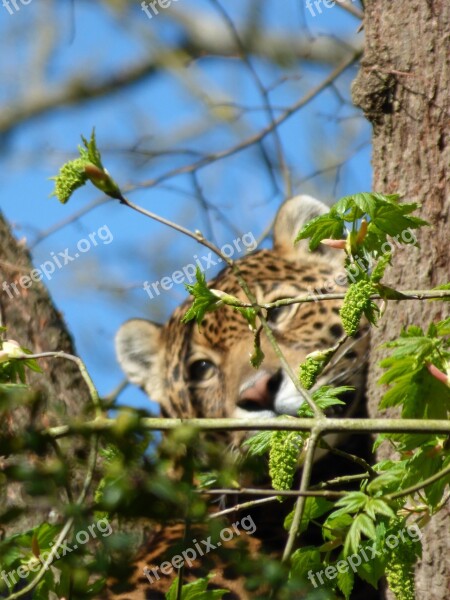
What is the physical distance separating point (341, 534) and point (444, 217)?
1.60m

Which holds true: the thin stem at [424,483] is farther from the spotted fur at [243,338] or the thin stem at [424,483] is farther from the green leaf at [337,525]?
the spotted fur at [243,338]

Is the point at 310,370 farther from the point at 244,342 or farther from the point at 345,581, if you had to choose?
the point at 244,342

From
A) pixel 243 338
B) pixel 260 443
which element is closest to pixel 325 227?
pixel 260 443

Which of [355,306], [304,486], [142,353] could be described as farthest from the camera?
[142,353]

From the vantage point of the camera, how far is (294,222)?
5.34 m

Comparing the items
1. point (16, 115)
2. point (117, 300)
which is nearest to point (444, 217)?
point (117, 300)

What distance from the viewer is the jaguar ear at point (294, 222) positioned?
17.2 ft

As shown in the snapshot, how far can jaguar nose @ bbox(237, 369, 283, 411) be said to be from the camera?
432 cm

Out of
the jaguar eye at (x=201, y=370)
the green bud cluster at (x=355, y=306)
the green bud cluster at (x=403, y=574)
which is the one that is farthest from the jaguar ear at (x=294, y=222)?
the green bud cluster at (x=403, y=574)

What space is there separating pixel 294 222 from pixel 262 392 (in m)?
1.25

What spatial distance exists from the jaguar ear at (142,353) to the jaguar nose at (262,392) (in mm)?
1409

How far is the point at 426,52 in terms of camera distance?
12.8 feet

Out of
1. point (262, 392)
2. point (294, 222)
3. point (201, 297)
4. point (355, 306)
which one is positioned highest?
point (294, 222)

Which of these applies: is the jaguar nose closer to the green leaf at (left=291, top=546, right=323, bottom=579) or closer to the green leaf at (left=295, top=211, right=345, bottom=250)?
the green leaf at (left=295, top=211, right=345, bottom=250)
